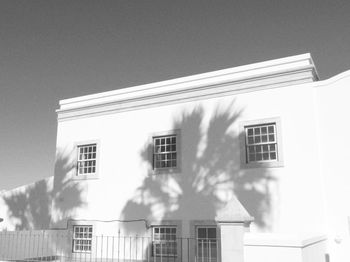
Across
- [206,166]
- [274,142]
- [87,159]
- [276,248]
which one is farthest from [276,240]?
[87,159]

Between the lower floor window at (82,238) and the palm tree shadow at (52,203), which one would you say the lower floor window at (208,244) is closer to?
the lower floor window at (82,238)

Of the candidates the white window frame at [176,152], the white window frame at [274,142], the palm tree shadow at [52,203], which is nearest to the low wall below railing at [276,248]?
the white window frame at [274,142]

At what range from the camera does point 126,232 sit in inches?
643

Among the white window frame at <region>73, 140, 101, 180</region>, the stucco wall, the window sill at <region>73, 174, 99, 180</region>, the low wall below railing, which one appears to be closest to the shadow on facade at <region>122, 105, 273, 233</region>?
the stucco wall

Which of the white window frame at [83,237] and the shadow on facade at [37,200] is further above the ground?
the shadow on facade at [37,200]

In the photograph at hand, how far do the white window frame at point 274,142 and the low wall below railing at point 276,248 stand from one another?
4408mm

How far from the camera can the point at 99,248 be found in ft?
54.8

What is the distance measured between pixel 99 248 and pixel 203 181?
218 inches

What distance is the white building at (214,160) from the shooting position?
12938mm

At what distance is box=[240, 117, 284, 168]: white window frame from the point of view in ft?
45.1

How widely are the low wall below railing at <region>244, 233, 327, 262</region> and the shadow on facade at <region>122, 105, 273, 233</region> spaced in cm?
443

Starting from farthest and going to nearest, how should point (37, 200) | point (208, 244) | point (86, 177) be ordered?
point (37, 200)
point (86, 177)
point (208, 244)

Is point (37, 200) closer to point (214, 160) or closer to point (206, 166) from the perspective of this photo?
point (206, 166)

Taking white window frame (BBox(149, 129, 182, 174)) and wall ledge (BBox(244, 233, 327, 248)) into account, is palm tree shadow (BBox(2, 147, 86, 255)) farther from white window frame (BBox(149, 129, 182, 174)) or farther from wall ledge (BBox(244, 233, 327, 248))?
wall ledge (BBox(244, 233, 327, 248))
